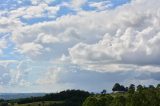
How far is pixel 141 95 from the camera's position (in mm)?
191375

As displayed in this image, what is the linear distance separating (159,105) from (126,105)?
1546cm

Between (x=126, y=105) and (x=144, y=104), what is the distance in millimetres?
11644

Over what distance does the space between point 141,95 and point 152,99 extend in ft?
20.8

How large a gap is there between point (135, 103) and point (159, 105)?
11331 millimetres

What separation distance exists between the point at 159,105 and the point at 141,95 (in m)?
9.20

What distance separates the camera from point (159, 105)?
188 meters

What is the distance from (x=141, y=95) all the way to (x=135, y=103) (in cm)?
724

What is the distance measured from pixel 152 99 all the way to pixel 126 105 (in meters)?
12.2

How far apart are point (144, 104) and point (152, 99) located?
Answer: 9.93m

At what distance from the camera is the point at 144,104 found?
185375 millimetres

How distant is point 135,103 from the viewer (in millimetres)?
185750

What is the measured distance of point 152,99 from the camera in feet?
636
